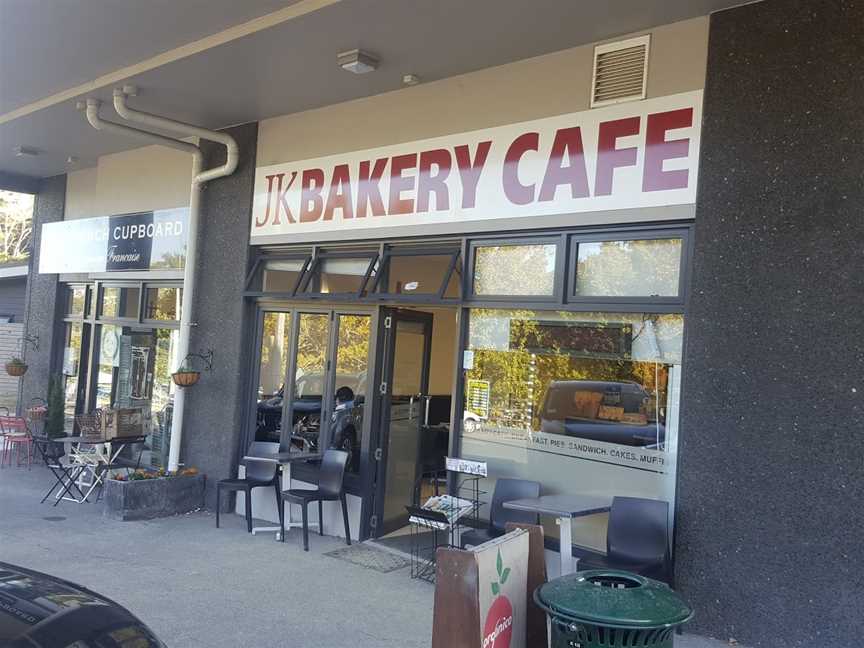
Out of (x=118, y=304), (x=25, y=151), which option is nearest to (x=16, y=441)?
(x=118, y=304)

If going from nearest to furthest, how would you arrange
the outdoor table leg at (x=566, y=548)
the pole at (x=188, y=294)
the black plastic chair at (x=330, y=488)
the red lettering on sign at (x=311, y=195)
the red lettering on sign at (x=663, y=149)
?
the outdoor table leg at (x=566, y=548) → the red lettering on sign at (x=663, y=149) → the black plastic chair at (x=330, y=488) → the red lettering on sign at (x=311, y=195) → the pole at (x=188, y=294)

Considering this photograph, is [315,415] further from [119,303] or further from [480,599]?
[480,599]

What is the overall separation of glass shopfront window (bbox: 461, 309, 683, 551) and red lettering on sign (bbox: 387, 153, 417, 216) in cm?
112

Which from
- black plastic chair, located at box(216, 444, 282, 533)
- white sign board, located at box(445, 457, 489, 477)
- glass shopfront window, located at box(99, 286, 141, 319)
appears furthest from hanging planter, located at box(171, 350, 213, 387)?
white sign board, located at box(445, 457, 489, 477)

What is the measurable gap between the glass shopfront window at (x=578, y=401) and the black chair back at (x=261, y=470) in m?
2.06

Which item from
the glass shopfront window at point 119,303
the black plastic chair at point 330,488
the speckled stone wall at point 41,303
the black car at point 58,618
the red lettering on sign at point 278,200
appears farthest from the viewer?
the speckled stone wall at point 41,303

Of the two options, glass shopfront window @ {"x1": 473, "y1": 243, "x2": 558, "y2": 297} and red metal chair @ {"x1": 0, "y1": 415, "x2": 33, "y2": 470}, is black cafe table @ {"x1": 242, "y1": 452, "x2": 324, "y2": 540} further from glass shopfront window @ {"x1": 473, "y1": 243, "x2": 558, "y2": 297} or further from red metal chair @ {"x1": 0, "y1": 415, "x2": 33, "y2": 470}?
red metal chair @ {"x1": 0, "y1": 415, "x2": 33, "y2": 470}

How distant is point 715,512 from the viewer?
453cm

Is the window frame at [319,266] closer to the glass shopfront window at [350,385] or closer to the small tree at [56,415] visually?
A: the glass shopfront window at [350,385]

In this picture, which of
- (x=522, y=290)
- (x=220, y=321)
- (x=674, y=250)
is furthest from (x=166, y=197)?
(x=674, y=250)

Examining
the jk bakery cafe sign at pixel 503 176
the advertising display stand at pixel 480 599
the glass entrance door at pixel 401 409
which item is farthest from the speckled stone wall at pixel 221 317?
the advertising display stand at pixel 480 599

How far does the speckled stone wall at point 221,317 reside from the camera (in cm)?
763

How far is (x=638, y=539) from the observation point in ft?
15.4

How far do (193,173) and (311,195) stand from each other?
1752 millimetres
